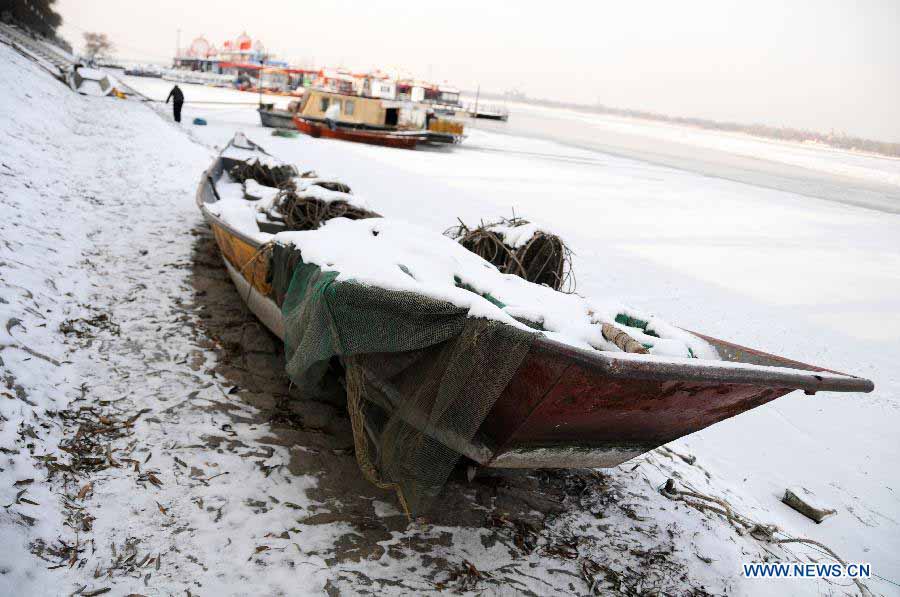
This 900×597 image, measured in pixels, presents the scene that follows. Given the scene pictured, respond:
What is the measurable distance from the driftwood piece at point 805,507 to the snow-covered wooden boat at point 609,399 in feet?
4.47

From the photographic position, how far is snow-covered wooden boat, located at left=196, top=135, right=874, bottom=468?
273 centimetres

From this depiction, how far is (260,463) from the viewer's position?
3.63 m

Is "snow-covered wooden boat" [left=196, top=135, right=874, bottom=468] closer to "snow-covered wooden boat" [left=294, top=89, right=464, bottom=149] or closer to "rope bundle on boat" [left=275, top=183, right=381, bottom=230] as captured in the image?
"rope bundle on boat" [left=275, top=183, right=381, bottom=230]

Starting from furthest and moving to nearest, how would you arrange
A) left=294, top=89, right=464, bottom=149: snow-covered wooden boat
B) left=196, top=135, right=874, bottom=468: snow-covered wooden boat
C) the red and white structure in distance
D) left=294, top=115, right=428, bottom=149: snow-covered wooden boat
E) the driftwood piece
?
1. the red and white structure in distance
2. left=294, top=89, right=464, bottom=149: snow-covered wooden boat
3. left=294, top=115, right=428, bottom=149: snow-covered wooden boat
4. the driftwood piece
5. left=196, top=135, right=874, bottom=468: snow-covered wooden boat

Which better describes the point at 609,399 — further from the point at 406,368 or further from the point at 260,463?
the point at 260,463

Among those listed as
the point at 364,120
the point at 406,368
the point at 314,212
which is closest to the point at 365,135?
Answer: the point at 364,120

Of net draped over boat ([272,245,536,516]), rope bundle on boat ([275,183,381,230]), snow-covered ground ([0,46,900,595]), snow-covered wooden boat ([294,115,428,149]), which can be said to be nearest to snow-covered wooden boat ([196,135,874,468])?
net draped over boat ([272,245,536,516])

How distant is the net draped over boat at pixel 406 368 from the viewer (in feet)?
9.56

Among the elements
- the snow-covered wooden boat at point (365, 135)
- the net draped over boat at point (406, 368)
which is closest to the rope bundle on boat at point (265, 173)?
the net draped over boat at point (406, 368)

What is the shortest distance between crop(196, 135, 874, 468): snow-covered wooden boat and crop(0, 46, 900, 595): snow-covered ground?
54 centimetres

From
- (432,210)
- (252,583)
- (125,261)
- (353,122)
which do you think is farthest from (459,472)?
(353,122)

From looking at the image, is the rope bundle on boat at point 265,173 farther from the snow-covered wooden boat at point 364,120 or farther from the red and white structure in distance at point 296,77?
the red and white structure in distance at point 296,77

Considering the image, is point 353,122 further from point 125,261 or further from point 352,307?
point 352,307

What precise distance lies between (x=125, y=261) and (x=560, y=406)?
17.8 ft
